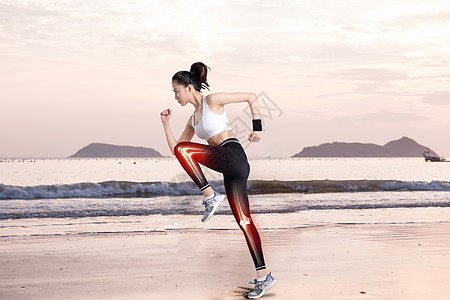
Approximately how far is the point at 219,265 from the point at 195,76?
332cm

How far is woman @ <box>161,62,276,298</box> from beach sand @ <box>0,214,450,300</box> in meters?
1.06

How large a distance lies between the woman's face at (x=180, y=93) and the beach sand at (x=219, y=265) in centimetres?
214

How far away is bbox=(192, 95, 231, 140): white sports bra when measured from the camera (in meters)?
5.91

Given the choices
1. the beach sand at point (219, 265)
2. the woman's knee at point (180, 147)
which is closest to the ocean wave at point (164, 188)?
the beach sand at point (219, 265)

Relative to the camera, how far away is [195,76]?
19.9ft

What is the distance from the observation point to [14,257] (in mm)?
9195

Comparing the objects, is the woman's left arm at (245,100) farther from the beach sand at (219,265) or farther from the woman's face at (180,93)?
the beach sand at (219,265)

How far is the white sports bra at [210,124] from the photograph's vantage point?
19.4ft

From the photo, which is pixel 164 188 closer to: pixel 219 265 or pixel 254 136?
pixel 219 265

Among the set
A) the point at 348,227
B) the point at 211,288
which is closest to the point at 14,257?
the point at 211,288

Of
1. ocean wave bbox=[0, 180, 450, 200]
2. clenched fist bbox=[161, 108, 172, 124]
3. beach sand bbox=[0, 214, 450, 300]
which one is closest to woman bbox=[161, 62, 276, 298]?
clenched fist bbox=[161, 108, 172, 124]

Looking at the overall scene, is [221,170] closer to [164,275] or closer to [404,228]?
[164,275]

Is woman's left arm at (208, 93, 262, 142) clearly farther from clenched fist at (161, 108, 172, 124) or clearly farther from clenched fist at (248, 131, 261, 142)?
clenched fist at (161, 108, 172, 124)

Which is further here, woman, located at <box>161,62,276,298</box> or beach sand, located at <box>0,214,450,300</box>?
beach sand, located at <box>0,214,450,300</box>
